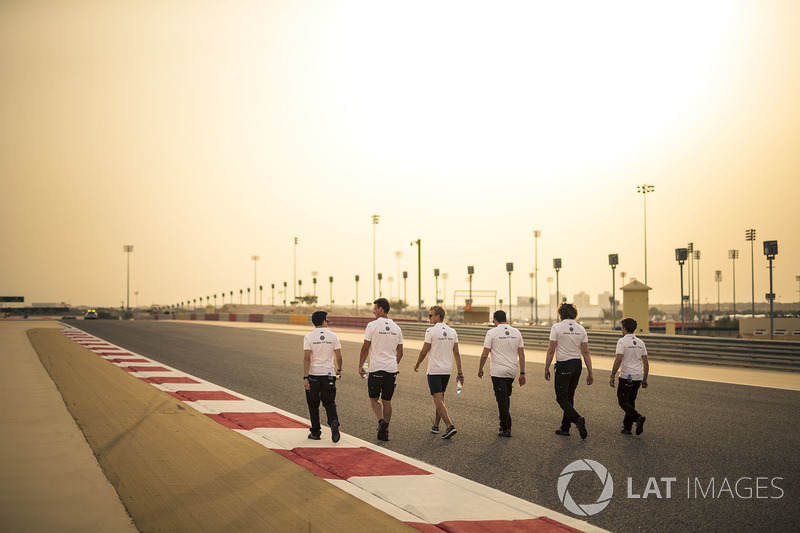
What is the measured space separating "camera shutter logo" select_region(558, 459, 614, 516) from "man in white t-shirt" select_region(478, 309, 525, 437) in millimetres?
1756

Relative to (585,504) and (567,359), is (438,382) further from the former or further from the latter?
(585,504)

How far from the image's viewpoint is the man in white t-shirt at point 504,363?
978 centimetres

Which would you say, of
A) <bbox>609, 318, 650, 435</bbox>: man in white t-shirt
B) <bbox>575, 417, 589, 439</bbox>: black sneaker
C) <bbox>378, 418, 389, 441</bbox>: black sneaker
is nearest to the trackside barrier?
<bbox>609, 318, 650, 435</bbox>: man in white t-shirt

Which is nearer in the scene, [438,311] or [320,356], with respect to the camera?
[320,356]

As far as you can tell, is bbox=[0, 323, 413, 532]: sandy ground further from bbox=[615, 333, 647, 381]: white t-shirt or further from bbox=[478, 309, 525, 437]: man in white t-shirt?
bbox=[615, 333, 647, 381]: white t-shirt

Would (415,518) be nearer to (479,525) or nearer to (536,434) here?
(479,525)

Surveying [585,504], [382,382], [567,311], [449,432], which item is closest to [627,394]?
[567,311]

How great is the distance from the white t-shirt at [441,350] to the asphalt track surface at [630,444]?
0.99 meters

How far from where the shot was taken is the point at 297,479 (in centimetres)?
702

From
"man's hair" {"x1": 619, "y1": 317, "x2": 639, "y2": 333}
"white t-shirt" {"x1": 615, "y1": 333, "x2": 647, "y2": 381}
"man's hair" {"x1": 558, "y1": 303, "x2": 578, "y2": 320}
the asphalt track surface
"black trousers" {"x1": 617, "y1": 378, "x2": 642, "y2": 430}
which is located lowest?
the asphalt track surface

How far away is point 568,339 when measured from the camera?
32.7 feet

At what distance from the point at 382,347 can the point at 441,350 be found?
893mm

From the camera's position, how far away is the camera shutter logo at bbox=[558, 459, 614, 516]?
629cm

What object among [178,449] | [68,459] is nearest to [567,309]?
[178,449]
